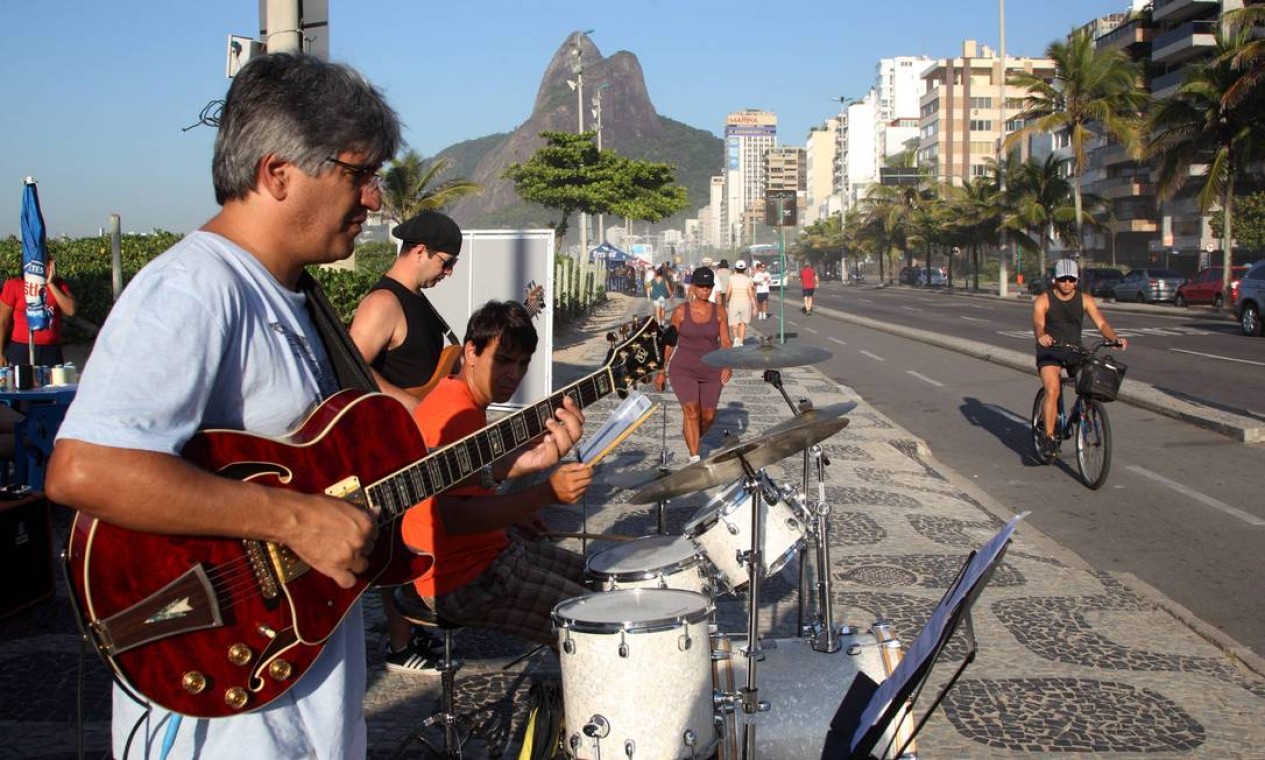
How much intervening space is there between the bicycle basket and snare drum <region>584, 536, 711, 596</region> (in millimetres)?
6443

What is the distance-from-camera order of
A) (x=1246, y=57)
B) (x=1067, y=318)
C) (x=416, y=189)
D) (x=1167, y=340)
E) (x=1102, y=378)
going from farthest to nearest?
(x=416, y=189), (x=1246, y=57), (x=1167, y=340), (x=1067, y=318), (x=1102, y=378)

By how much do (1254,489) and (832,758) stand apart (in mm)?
8465

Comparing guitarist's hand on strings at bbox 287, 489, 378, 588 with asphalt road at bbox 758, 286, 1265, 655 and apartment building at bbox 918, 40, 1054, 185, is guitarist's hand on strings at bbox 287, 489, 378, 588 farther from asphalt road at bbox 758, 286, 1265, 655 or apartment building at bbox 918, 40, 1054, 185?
apartment building at bbox 918, 40, 1054, 185

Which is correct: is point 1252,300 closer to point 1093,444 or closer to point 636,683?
point 1093,444

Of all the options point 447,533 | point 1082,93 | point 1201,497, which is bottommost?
point 1201,497

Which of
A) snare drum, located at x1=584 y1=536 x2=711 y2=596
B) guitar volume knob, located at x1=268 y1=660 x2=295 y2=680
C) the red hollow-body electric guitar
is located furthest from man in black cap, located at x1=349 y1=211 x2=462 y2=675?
guitar volume knob, located at x1=268 y1=660 x2=295 y2=680

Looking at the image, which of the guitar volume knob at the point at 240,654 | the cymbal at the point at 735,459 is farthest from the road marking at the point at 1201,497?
the guitar volume knob at the point at 240,654

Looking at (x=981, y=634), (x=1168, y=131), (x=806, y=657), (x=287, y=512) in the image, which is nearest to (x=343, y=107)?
(x=287, y=512)

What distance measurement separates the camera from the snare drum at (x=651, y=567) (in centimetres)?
381

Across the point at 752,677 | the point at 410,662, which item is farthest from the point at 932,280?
the point at 752,677

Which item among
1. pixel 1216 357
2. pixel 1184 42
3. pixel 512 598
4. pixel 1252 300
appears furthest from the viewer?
pixel 1184 42

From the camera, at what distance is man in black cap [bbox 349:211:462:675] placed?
16.5 ft

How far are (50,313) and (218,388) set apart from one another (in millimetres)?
10264

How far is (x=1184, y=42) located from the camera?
64.5 metres
